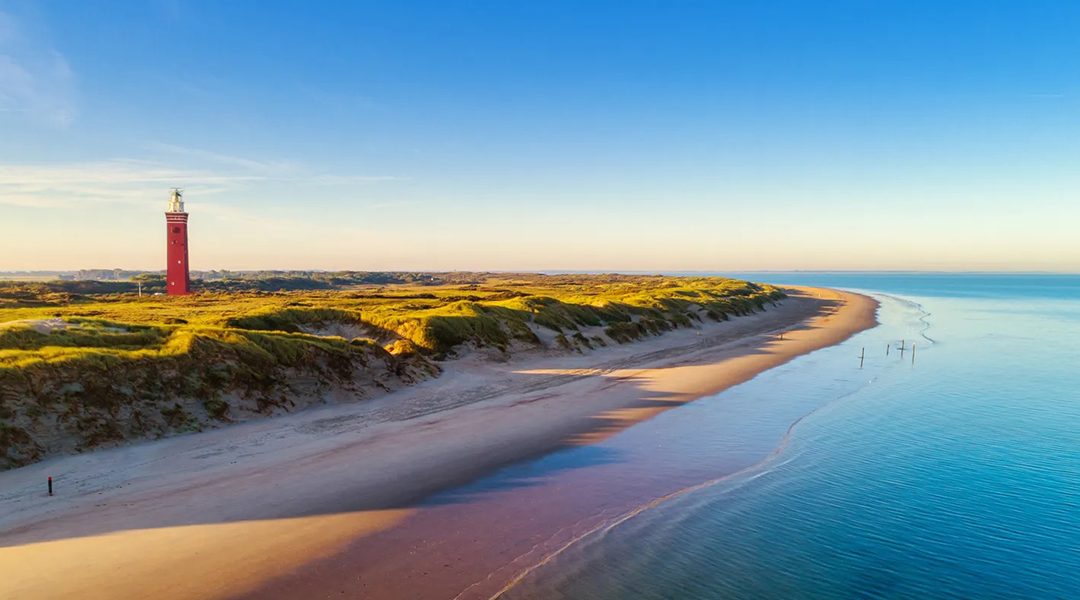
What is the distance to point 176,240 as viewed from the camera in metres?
70.6

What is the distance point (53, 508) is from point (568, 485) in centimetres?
1168

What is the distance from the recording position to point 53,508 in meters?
12.3

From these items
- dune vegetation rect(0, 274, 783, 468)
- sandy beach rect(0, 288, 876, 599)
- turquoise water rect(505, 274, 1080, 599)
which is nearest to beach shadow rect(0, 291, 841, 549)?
sandy beach rect(0, 288, 876, 599)

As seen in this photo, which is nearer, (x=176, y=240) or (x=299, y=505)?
(x=299, y=505)

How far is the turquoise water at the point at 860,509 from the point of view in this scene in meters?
10.3

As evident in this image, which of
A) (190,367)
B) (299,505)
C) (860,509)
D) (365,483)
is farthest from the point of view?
(190,367)

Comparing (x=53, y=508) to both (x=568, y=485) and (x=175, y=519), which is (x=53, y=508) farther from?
(x=568, y=485)

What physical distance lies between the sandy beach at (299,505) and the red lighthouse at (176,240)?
6184 centimetres

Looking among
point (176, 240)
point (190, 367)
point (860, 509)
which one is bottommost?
point (860, 509)

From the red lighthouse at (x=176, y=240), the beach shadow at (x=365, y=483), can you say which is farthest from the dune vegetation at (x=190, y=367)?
the red lighthouse at (x=176, y=240)

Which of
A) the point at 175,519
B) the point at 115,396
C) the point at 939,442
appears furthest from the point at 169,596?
the point at 939,442

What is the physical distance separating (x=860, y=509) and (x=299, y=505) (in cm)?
1334

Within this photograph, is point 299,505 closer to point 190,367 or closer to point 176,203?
point 190,367

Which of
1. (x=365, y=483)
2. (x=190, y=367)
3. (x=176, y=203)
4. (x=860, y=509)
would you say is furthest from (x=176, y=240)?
(x=860, y=509)
